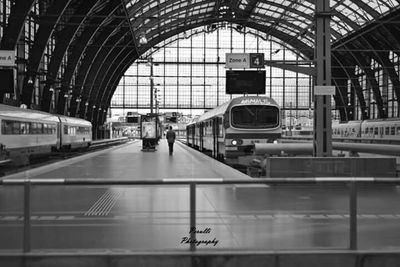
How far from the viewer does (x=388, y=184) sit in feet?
20.3

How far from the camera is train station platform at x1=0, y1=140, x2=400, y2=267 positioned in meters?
5.96

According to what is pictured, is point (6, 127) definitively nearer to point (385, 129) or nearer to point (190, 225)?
point (190, 225)

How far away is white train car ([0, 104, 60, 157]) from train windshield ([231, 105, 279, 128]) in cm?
1102

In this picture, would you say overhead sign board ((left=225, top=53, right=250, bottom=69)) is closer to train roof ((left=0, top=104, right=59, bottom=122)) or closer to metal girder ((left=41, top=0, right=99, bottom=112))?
train roof ((left=0, top=104, right=59, bottom=122))

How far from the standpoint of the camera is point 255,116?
25.6 meters

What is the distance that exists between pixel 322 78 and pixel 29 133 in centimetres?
1957

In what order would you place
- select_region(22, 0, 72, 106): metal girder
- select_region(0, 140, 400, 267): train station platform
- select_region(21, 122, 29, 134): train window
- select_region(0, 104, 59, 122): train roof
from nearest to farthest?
select_region(0, 140, 400, 267): train station platform < select_region(0, 104, 59, 122): train roof < select_region(21, 122, 29, 134): train window < select_region(22, 0, 72, 106): metal girder

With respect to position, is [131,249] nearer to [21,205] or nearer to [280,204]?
[21,205]

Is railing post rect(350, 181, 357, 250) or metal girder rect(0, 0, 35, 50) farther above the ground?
metal girder rect(0, 0, 35, 50)

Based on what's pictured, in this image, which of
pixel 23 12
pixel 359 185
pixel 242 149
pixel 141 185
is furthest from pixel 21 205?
pixel 23 12

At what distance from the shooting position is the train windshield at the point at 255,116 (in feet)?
83.3

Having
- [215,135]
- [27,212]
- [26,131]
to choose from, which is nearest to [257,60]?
[215,135]

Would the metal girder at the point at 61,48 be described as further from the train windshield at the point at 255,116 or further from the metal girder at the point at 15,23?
the train windshield at the point at 255,116

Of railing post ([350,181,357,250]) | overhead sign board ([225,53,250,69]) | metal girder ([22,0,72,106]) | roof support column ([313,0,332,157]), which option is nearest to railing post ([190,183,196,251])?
railing post ([350,181,357,250])
